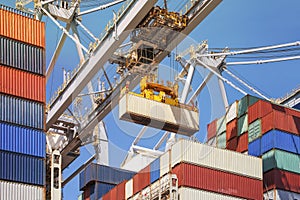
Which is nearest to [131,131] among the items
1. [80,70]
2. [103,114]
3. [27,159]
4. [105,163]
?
[105,163]

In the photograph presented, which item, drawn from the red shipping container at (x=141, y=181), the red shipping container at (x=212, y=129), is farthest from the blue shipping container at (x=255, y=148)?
the red shipping container at (x=141, y=181)

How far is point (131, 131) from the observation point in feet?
221

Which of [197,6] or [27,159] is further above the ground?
[197,6]

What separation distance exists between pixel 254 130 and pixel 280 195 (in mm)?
5969

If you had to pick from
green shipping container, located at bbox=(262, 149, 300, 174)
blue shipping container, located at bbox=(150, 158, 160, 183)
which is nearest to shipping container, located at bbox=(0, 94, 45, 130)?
blue shipping container, located at bbox=(150, 158, 160, 183)

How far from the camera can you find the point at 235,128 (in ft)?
205

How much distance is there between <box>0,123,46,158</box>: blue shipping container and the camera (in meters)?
43.6

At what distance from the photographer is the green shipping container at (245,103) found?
61531 millimetres

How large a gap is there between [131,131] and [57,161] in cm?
1816

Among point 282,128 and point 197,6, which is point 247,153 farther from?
point 197,6

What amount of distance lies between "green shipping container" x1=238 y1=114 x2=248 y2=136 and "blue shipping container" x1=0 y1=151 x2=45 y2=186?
21236 mm

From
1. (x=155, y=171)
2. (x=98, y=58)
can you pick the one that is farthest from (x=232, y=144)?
(x=98, y=58)

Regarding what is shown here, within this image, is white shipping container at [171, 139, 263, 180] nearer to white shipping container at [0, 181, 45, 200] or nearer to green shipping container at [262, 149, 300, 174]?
green shipping container at [262, 149, 300, 174]

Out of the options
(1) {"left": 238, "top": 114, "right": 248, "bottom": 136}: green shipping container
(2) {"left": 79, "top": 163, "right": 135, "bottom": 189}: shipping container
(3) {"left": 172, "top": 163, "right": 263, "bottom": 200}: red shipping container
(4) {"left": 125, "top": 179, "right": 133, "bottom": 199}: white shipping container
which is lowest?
(3) {"left": 172, "top": 163, "right": 263, "bottom": 200}: red shipping container
